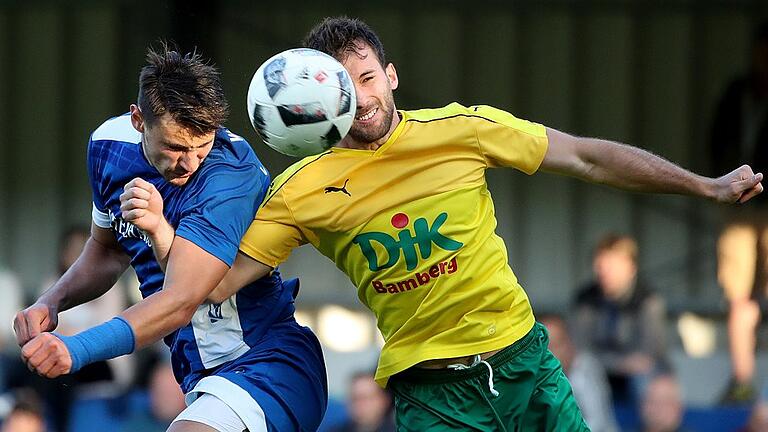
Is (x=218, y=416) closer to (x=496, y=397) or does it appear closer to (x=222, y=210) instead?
(x=222, y=210)

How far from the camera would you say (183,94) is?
194 inches

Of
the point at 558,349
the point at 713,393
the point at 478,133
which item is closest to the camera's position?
the point at 478,133

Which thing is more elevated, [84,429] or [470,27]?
[470,27]

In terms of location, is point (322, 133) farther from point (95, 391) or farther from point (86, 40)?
point (86, 40)

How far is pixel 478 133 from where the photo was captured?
519cm

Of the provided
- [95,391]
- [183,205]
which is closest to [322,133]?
[183,205]

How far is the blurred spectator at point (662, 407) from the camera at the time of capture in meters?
9.37

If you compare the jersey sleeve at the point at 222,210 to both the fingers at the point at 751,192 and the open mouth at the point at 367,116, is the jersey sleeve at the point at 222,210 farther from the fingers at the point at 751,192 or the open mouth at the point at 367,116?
the fingers at the point at 751,192

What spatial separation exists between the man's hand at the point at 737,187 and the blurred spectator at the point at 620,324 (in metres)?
4.75

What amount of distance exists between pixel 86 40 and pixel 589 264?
5.05 m

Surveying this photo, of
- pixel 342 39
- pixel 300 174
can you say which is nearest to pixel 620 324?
pixel 300 174

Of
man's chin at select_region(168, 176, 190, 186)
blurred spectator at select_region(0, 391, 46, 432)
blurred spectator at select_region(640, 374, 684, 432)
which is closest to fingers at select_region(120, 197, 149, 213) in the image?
man's chin at select_region(168, 176, 190, 186)

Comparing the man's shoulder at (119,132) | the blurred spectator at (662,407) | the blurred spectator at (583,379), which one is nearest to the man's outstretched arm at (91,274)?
the man's shoulder at (119,132)

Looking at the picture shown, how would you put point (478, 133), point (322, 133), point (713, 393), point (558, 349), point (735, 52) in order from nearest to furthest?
point (322, 133) → point (478, 133) → point (558, 349) → point (713, 393) → point (735, 52)
